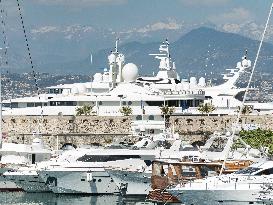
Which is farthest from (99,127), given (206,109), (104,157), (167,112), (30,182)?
(104,157)

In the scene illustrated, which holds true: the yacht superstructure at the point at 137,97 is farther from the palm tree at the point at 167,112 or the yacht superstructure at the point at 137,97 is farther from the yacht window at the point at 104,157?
the yacht window at the point at 104,157

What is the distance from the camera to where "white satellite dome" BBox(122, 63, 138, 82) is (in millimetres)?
110625

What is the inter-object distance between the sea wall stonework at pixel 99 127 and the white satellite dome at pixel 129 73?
22627mm

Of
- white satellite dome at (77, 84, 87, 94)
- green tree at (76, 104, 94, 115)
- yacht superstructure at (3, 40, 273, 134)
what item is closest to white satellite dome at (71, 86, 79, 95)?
yacht superstructure at (3, 40, 273, 134)

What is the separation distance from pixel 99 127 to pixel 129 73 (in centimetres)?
2412

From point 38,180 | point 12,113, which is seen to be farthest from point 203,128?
point 38,180

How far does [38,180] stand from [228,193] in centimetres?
2359

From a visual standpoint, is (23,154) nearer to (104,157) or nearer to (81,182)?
(81,182)

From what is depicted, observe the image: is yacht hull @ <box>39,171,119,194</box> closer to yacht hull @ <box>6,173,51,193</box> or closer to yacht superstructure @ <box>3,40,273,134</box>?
yacht hull @ <box>6,173,51,193</box>

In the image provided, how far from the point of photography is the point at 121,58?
112 meters

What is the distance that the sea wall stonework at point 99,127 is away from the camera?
3415 inches

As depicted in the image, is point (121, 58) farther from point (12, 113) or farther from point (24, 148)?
point (24, 148)

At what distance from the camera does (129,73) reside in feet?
365

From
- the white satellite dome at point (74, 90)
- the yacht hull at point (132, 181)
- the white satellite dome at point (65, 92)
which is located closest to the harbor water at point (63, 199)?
the yacht hull at point (132, 181)
